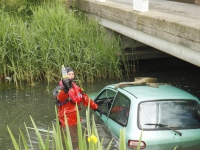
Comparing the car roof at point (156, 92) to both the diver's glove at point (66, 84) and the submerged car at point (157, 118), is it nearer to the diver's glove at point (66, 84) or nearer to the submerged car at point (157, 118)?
the submerged car at point (157, 118)

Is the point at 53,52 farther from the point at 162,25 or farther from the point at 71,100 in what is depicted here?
the point at 71,100

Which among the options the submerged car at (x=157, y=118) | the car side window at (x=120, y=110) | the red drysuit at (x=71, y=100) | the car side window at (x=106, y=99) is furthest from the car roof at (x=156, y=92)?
the red drysuit at (x=71, y=100)

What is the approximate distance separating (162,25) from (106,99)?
1.87 m

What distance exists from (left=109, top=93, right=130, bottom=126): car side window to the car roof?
0.52 ft

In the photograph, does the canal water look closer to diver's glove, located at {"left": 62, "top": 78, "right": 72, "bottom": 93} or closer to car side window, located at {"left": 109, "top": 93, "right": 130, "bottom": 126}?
car side window, located at {"left": 109, "top": 93, "right": 130, "bottom": 126}

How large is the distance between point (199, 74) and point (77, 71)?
13.5 feet

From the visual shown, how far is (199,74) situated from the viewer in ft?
43.9

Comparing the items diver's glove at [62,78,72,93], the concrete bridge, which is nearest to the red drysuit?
diver's glove at [62,78,72,93]

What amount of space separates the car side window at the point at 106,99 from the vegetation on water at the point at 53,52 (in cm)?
366

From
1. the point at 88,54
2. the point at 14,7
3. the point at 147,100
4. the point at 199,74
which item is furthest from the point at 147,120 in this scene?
the point at 14,7

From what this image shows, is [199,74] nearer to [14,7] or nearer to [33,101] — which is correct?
[33,101]

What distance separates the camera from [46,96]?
1081cm

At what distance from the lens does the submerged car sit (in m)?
5.64

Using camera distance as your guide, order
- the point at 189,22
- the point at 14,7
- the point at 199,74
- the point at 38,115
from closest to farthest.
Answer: the point at 189,22 < the point at 38,115 < the point at 199,74 < the point at 14,7
